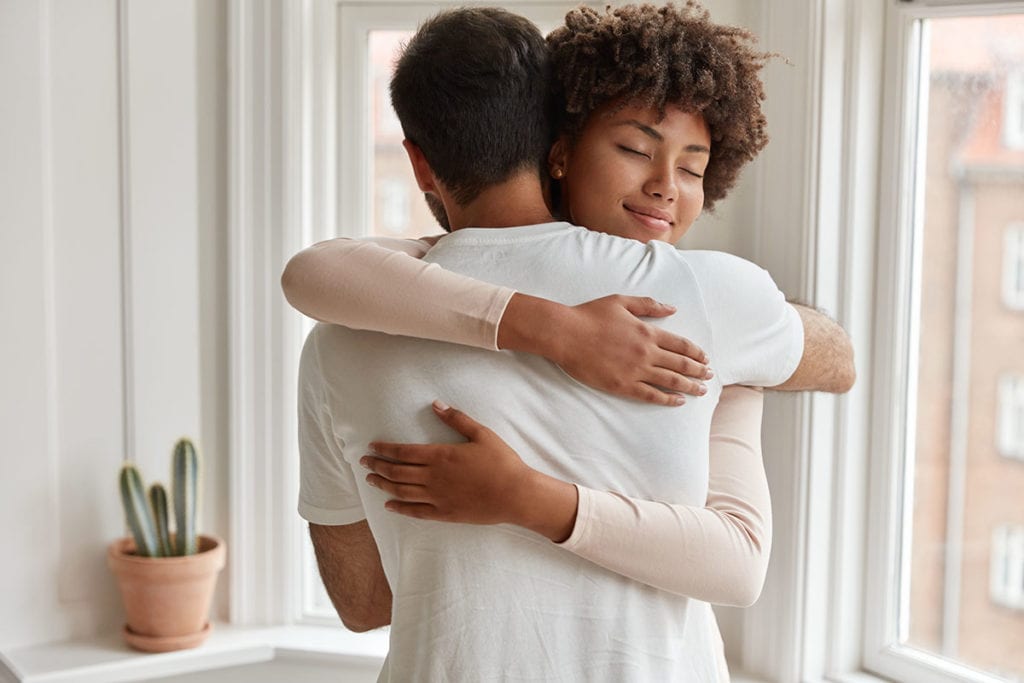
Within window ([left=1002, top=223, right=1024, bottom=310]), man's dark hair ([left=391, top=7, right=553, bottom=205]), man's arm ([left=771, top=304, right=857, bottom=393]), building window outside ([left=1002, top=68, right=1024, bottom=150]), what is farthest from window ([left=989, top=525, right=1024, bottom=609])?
man's dark hair ([left=391, top=7, right=553, bottom=205])

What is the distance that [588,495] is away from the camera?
3.61 feet

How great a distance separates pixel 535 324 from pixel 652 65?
406 mm

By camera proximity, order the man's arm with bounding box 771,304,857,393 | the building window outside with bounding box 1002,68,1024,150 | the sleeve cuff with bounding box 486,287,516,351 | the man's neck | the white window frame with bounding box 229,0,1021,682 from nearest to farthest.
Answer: the sleeve cuff with bounding box 486,287,516,351
the man's neck
the man's arm with bounding box 771,304,857,393
the building window outside with bounding box 1002,68,1024,150
the white window frame with bounding box 229,0,1021,682

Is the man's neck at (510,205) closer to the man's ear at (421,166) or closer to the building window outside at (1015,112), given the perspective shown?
the man's ear at (421,166)

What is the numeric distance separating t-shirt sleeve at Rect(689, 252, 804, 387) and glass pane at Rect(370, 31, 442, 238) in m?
1.35

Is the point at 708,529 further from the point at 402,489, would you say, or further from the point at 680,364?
the point at 402,489

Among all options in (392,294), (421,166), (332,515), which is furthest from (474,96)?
(332,515)

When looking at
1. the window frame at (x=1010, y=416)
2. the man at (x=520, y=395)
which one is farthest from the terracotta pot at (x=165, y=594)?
the window frame at (x=1010, y=416)

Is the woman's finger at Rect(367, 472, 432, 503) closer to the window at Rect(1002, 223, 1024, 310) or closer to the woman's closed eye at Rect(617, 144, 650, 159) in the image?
the woman's closed eye at Rect(617, 144, 650, 159)

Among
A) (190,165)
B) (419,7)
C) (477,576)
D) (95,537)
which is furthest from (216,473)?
(477,576)

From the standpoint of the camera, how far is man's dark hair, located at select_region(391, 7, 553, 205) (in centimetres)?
115

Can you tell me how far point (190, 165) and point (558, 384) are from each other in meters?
1.50

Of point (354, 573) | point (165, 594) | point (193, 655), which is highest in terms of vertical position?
point (354, 573)

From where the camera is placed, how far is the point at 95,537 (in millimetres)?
2377
